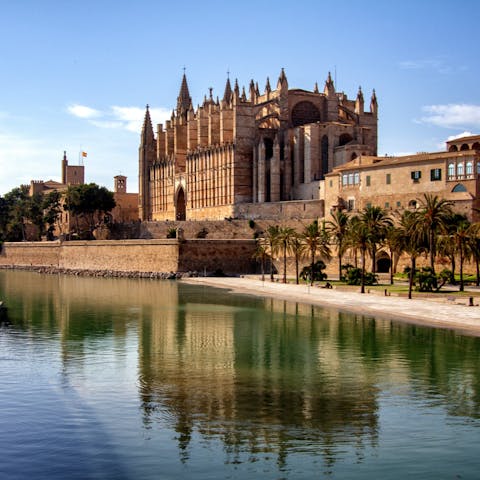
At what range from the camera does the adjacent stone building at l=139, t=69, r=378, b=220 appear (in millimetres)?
69062

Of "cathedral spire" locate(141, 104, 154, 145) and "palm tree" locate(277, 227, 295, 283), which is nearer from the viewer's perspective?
"palm tree" locate(277, 227, 295, 283)

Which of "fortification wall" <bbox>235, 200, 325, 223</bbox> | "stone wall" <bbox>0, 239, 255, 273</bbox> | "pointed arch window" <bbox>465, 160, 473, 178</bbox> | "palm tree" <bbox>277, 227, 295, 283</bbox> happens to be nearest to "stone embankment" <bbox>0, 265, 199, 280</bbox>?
"stone wall" <bbox>0, 239, 255, 273</bbox>

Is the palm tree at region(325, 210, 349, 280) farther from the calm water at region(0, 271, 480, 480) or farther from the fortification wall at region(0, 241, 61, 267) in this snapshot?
the fortification wall at region(0, 241, 61, 267)

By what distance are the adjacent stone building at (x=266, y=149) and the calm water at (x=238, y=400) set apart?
35552mm

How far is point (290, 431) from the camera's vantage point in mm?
15516

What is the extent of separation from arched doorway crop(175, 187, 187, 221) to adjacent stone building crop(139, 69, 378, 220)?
0.12 meters

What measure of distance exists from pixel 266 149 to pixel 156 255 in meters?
16.9

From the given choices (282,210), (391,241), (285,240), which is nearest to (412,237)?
(391,241)

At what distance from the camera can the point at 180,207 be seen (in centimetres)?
8938

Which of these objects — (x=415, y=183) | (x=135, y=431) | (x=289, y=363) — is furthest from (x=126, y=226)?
(x=135, y=431)

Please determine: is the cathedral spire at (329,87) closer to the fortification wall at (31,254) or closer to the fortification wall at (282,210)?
the fortification wall at (282,210)

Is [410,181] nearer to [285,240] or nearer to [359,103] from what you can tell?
[285,240]

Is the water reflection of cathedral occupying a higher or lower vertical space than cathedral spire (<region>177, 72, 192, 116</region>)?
lower

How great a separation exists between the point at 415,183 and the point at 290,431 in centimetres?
3860
